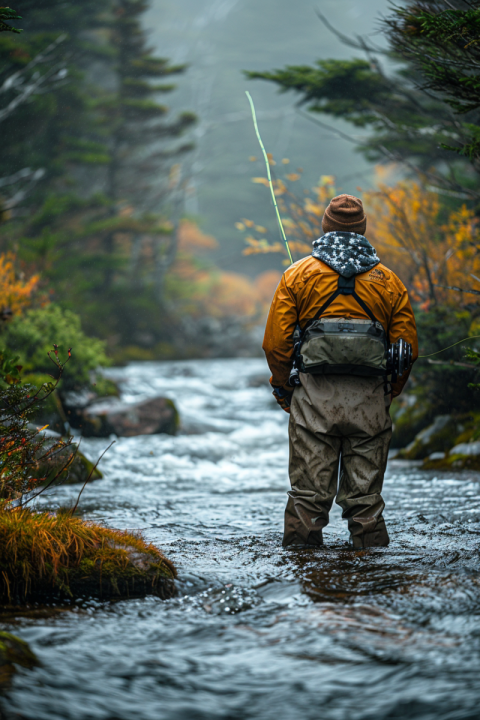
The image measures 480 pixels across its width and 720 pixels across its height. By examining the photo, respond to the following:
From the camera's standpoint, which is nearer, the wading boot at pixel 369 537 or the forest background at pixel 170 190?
the wading boot at pixel 369 537

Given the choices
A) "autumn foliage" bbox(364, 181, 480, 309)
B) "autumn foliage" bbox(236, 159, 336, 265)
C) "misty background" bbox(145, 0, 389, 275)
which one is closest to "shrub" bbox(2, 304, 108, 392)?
"autumn foliage" bbox(236, 159, 336, 265)

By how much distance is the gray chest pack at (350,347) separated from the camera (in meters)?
3.68

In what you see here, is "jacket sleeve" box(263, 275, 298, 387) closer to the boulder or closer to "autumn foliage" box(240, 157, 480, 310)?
"autumn foliage" box(240, 157, 480, 310)

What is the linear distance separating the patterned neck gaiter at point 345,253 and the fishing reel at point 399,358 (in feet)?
1.61

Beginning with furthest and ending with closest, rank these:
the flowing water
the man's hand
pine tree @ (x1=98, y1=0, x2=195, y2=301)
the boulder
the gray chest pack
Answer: pine tree @ (x1=98, y1=0, x2=195, y2=301)
the boulder
the man's hand
the gray chest pack
the flowing water

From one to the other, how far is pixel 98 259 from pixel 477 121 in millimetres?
15553

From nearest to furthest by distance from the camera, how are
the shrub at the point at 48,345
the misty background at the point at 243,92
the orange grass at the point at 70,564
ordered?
1. the orange grass at the point at 70,564
2. the shrub at the point at 48,345
3. the misty background at the point at 243,92

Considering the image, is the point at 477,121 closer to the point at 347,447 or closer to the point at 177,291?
the point at 347,447

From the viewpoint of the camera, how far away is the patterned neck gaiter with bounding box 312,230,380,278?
374cm

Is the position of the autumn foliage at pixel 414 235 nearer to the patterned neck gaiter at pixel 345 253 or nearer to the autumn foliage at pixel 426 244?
the autumn foliage at pixel 426 244

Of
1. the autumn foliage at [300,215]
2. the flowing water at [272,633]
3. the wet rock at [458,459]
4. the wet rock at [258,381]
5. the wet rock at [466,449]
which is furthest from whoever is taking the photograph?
the wet rock at [258,381]

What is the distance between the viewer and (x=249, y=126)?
167 ft

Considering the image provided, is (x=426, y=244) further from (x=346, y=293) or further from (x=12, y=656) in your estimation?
(x=12, y=656)

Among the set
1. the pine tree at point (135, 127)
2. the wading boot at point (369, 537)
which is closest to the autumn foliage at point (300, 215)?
the wading boot at point (369, 537)
